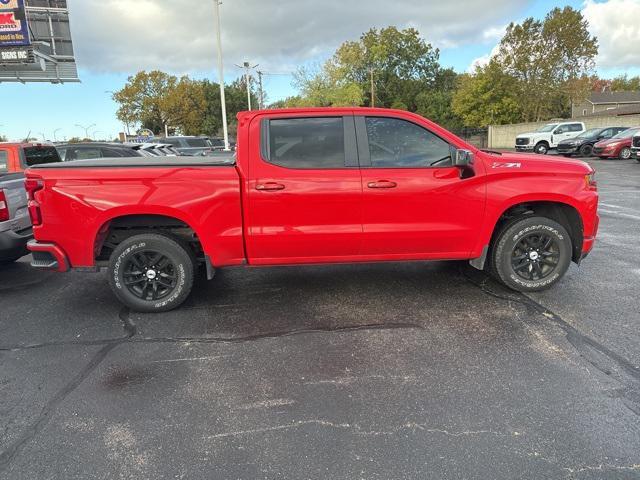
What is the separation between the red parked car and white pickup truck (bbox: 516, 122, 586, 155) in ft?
13.9

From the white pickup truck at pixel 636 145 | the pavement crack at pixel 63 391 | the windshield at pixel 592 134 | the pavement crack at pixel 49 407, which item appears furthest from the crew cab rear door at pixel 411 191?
the windshield at pixel 592 134

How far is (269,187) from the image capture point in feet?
14.2

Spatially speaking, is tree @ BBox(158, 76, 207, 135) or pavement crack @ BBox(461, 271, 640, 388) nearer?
pavement crack @ BBox(461, 271, 640, 388)

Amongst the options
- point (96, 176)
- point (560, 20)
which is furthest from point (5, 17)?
point (560, 20)

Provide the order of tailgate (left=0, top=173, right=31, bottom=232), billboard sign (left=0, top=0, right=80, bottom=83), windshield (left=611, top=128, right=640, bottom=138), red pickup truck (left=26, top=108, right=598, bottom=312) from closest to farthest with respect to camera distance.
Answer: red pickup truck (left=26, top=108, right=598, bottom=312) < tailgate (left=0, top=173, right=31, bottom=232) < billboard sign (left=0, top=0, right=80, bottom=83) < windshield (left=611, top=128, right=640, bottom=138)

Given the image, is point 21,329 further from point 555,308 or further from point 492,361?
point 555,308

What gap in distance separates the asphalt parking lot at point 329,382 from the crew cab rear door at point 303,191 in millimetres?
664

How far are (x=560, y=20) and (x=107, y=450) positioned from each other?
155 feet

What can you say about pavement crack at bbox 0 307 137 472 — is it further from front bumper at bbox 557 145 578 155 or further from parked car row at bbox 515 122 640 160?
front bumper at bbox 557 145 578 155

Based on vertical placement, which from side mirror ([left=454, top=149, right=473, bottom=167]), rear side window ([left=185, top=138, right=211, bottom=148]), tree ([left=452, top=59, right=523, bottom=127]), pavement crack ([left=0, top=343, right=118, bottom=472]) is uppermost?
tree ([left=452, top=59, right=523, bottom=127])

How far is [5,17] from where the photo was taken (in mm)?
21188

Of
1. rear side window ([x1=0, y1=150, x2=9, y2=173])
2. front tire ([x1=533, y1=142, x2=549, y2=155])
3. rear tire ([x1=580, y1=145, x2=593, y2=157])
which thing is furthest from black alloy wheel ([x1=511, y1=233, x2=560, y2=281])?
front tire ([x1=533, y1=142, x2=549, y2=155])

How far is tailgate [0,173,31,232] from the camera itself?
5.30m

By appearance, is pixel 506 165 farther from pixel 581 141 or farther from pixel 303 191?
pixel 581 141
